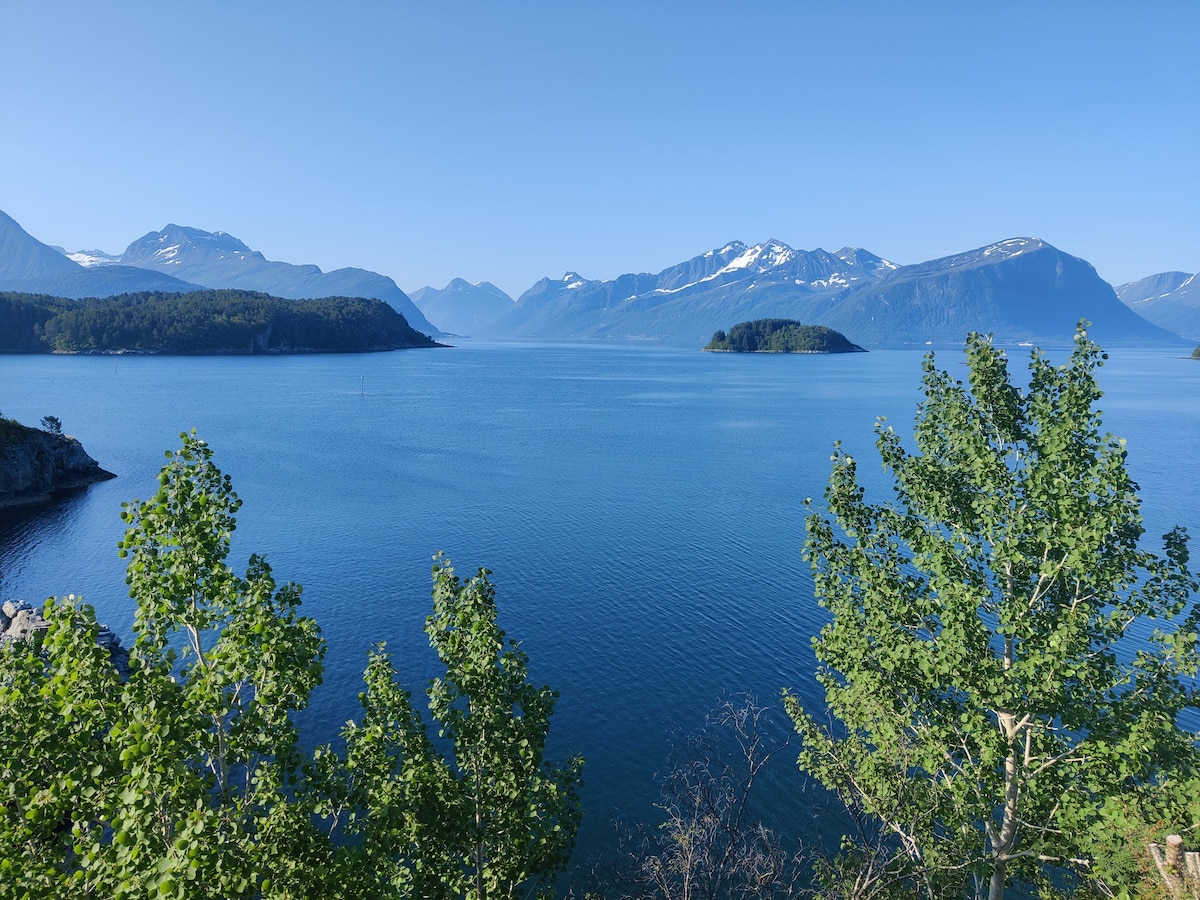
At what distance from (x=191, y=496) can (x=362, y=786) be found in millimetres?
8680

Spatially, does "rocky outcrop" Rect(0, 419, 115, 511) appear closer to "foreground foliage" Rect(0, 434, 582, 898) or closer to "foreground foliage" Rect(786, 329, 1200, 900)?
"foreground foliage" Rect(0, 434, 582, 898)

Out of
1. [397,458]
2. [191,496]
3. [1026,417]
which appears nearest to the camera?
[191,496]

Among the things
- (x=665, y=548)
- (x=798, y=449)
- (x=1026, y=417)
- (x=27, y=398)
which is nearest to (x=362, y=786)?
(x=1026, y=417)

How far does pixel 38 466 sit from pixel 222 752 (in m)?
102

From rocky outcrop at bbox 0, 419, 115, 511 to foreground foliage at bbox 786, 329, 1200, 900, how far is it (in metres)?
104

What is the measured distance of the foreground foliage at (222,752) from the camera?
10.9 metres

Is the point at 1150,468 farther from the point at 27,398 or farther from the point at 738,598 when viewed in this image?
the point at 27,398

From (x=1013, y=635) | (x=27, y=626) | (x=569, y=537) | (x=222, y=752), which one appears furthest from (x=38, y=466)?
(x=1013, y=635)

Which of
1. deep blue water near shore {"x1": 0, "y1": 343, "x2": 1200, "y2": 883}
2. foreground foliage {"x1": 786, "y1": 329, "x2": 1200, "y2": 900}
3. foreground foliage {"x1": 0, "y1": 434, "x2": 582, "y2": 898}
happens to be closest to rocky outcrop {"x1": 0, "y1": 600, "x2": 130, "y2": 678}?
deep blue water near shore {"x1": 0, "y1": 343, "x2": 1200, "y2": 883}

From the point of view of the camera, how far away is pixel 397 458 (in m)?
110

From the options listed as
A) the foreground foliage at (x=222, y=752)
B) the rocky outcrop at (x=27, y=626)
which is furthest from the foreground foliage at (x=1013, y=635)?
the rocky outcrop at (x=27, y=626)

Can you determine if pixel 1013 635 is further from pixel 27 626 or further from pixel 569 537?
pixel 27 626

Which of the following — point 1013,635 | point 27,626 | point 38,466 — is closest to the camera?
point 1013,635

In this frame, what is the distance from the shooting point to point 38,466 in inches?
3551
